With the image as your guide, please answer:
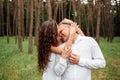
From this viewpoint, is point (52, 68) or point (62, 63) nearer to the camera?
point (62, 63)

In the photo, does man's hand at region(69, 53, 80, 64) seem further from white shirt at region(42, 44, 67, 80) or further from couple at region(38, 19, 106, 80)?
white shirt at region(42, 44, 67, 80)

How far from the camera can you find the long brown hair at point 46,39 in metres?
2.99

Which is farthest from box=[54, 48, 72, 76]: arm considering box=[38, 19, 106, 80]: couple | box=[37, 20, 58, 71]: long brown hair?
box=[37, 20, 58, 71]: long brown hair

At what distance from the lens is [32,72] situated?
10188 mm

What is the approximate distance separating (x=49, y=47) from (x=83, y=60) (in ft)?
1.09

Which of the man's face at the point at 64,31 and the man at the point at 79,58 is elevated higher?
the man's face at the point at 64,31

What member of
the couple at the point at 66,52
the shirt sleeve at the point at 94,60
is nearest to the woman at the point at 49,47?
the couple at the point at 66,52

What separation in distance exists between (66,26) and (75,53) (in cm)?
26

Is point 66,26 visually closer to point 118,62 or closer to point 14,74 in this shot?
point 14,74

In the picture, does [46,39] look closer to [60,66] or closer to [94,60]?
[60,66]

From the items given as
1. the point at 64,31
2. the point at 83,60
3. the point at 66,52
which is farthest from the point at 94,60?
the point at 64,31

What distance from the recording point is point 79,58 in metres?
3.05

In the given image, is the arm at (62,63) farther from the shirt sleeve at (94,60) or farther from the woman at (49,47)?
the shirt sleeve at (94,60)

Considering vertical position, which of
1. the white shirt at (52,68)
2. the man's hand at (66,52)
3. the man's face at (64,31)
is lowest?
the white shirt at (52,68)
